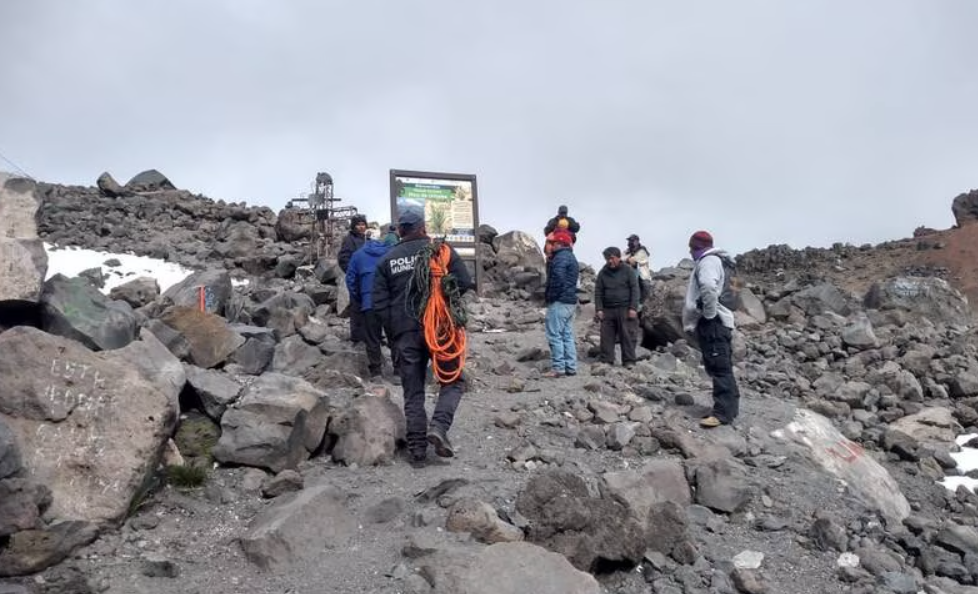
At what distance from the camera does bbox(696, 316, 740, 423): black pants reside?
782cm

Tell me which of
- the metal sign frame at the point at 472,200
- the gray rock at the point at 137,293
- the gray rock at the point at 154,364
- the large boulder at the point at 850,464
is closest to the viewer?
the gray rock at the point at 154,364

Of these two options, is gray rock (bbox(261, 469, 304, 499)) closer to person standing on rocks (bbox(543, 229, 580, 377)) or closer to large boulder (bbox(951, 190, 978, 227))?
person standing on rocks (bbox(543, 229, 580, 377))

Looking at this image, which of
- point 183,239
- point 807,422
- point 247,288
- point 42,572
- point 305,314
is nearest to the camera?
point 42,572

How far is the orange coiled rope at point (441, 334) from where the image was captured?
6316mm

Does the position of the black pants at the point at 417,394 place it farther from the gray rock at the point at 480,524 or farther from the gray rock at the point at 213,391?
the gray rock at the point at 213,391

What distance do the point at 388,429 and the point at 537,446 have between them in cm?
135

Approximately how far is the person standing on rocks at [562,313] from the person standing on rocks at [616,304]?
71 cm

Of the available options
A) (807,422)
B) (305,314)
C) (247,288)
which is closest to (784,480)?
(807,422)

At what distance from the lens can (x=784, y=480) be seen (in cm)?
709

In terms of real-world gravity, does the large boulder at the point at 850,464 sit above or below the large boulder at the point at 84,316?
below

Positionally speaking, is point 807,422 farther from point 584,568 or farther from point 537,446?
point 584,568

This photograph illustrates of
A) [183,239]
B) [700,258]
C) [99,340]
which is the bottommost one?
[99,340]

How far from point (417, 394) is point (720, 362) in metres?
3.23

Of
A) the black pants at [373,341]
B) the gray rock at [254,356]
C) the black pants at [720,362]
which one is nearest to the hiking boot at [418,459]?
the gray rock at [254,356]
